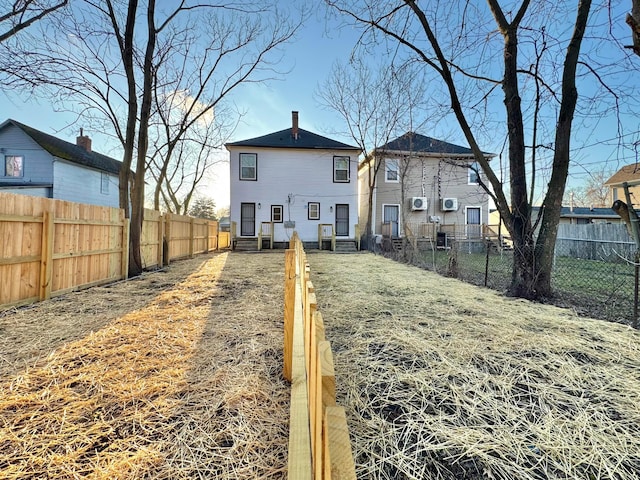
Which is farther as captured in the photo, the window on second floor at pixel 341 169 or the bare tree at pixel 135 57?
the window on second floor at pixel 341 169

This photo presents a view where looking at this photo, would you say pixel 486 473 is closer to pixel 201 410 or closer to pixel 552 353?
pixel 201 410

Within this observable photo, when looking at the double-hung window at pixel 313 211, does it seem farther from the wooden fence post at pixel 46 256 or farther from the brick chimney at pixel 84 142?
the brick chimney at pixel 84 142

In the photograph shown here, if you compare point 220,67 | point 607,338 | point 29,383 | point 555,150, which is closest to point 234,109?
point 220,67

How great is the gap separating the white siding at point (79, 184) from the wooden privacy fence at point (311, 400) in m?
17.5

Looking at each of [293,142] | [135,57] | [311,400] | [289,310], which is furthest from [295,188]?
[311,400]

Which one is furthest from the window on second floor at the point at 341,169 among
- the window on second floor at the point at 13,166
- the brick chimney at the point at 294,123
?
the window on second floor at the point at 13,166

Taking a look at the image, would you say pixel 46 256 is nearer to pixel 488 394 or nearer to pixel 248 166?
pixel 488 394

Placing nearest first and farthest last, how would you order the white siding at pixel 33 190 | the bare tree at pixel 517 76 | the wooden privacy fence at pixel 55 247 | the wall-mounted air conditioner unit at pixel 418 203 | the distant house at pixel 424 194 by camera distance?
the wooden privacy fence at pixel 55 247 → the bare tree at pixel 517 76 → the white siding at pixel 33 190 → the wall-mounted air conditioner unit at pixel 418 203 → the distant house at pixel 424 194

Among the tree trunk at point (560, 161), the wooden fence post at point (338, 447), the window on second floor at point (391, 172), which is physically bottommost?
the wooden fence post at point (338, 447)

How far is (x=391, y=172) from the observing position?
677 inches

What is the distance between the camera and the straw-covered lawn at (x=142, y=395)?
1338 mm

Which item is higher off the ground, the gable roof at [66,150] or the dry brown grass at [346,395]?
the gable roof at [66,150]

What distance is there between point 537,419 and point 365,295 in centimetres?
304

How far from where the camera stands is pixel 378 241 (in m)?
16.0
